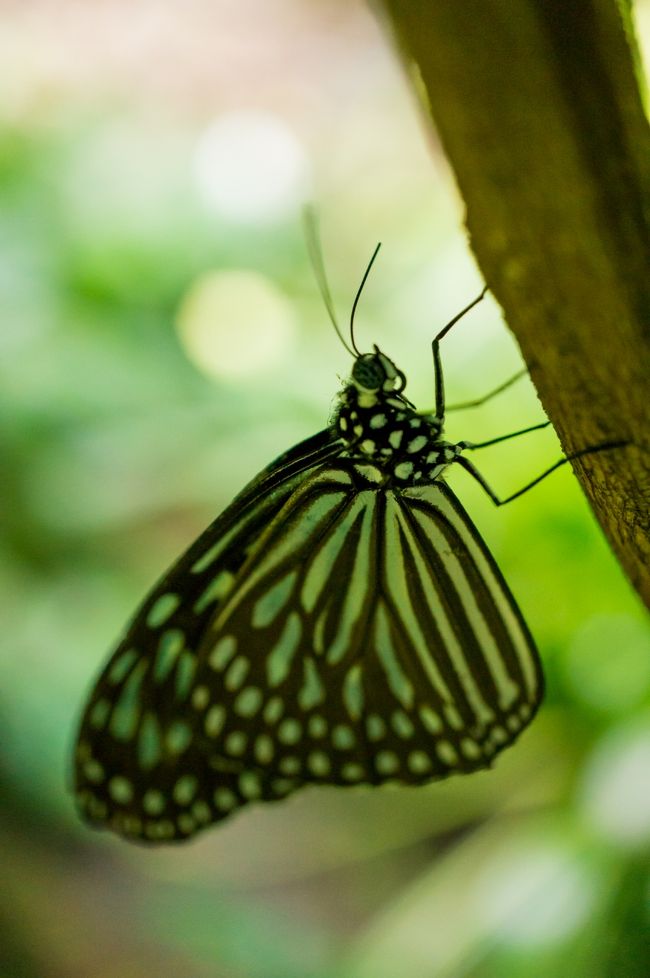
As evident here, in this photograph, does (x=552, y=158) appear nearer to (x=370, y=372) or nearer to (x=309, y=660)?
(x=370, y=372)

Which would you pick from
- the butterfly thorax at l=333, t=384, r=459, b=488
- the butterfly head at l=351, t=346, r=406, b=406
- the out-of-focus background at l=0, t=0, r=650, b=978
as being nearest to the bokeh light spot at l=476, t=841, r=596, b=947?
the out-of-focus background at l=0, t=0, r=650, b=978

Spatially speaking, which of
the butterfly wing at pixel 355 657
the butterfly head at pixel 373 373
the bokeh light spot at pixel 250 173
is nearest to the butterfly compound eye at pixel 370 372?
the butterfly head at pixel 373 373

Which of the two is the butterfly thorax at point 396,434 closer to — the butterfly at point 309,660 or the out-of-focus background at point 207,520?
the butterfly at point 309,660

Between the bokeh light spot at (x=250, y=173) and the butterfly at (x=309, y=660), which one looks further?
the bokeh light spot at (x=250, y=173)

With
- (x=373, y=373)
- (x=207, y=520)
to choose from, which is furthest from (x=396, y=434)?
(x=207, y=520)

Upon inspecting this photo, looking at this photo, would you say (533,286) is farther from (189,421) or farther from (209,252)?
(209,252)

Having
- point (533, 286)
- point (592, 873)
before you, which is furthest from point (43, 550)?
point (533, 286)
